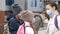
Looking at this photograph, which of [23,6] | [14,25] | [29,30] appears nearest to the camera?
[29,30]

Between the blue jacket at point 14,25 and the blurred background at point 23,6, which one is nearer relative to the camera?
the blue jacket at point 14,25

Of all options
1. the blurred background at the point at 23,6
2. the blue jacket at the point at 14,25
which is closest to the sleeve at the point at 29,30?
the blue jacket at the point at 14,25

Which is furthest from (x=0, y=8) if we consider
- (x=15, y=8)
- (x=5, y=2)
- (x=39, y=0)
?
(x=15, y=8)

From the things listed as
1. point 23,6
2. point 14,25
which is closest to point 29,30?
point 14,25

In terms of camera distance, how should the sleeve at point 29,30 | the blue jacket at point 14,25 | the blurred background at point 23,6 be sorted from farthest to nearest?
the blurred background at point 23,6
the blue jacket at point 14,25
the sleeve at point 29,30

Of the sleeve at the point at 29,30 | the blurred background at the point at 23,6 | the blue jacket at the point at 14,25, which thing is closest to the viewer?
the sleeve at the point at 29,30

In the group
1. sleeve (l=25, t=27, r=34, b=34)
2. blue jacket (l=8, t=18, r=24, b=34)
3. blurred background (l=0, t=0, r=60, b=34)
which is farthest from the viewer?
blurred background (l=0, t=0, r=60, b=34)

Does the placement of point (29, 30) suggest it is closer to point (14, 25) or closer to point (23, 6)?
point (14, 25)

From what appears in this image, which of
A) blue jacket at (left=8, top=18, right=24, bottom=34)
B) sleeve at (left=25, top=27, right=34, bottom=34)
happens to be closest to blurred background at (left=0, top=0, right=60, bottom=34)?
blue jacket at (left=8, top=18, right=24, bottom=34)

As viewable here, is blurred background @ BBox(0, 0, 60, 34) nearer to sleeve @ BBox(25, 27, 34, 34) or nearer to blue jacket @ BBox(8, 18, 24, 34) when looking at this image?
blue jacket @ BBox(8, 18, 24, 34)

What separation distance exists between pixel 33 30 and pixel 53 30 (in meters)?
0.64

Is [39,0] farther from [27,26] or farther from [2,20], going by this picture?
[27,26]

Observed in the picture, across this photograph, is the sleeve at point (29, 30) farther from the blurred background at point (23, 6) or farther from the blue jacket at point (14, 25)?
the blurred background at point (23, 6)

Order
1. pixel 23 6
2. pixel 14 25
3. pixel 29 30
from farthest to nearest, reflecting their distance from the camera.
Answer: pixel 23 6, pixel 14 25, pixel 29 30
